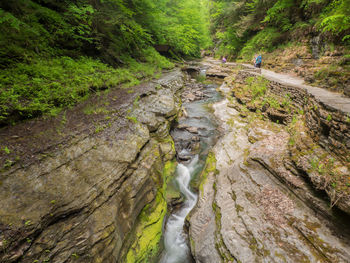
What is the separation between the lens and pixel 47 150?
3.51m

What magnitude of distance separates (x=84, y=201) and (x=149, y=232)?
2.17 metres

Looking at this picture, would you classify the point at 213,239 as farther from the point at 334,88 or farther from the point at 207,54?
the point at 207,54

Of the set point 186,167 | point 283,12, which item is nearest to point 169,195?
point 186,167

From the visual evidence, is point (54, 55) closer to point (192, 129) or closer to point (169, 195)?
point (192, 129)

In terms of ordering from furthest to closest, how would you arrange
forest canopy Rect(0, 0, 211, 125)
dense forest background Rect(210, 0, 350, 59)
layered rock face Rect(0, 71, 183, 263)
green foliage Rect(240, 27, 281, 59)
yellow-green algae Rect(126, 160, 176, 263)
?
1. green foliage Rect(240, 27, 281, 59)
2. dense forest background Rect(210, 0, 350, 59)
3. forest canopy Rect(0, 0, 211, 125)
4. yellow-green algae Rect(126, 160, 176, 263)
5. layered rock face Rect(0, 71, 183, 263)

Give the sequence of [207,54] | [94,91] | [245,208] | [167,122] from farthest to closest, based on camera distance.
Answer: [207,54] → [167,122] → [94,91] → [245,208]

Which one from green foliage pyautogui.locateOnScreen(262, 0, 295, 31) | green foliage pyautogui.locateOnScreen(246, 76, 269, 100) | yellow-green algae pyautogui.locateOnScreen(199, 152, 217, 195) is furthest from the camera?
green foliage pyautogui.locateOnScreen(262, 0, 295, 31)

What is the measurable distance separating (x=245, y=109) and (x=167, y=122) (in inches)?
230

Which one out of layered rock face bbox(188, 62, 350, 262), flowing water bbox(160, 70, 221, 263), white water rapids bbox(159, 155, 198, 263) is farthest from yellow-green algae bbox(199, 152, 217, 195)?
white water rapids bbox(159, 155, 198, 263)

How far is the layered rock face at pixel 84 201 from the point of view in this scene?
2.37 meters

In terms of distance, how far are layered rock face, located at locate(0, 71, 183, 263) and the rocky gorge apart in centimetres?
2

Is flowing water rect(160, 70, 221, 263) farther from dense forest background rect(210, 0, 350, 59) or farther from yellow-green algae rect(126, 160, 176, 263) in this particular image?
dense forest background rect(210, 0, 350, 59)

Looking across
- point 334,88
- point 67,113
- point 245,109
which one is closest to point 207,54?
point 245,109

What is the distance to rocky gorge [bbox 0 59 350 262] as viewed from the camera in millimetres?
2641
